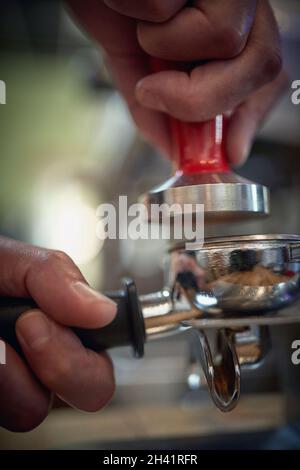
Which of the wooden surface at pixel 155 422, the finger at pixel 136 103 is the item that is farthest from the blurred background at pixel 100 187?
the finger at pixel 136 103

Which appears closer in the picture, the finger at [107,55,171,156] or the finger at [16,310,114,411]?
the finger at [16,310,114,411]

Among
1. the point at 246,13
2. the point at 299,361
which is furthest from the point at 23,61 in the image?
the point at 299,361

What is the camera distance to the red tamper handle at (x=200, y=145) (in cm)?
38

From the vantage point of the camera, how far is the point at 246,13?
0.31 metres

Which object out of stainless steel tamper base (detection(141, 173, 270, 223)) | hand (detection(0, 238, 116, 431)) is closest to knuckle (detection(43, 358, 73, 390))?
hand (detection(0, 238, 116, 431))

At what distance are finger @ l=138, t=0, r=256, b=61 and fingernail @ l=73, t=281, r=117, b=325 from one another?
178mm

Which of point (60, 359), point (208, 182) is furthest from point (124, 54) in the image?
point (60, 359)

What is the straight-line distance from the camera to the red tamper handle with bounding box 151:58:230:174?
38 cm

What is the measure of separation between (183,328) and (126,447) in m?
0.17

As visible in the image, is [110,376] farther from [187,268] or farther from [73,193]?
[73,193]

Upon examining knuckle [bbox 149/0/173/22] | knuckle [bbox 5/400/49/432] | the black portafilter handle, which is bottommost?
knuckle [bbox 5/400/49/432]

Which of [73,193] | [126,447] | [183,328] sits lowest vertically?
[126,447]

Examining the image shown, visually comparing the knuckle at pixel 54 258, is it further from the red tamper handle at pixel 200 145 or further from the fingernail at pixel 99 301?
the red tamper handle at pixel 200 145

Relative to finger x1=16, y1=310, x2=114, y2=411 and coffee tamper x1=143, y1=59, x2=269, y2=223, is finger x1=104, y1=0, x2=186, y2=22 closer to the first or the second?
coffee tamper x1=143, y1=59, x2=269, y2=223
